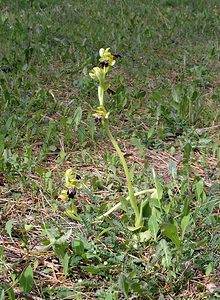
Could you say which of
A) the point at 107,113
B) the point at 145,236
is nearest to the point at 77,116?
the point at 107,113

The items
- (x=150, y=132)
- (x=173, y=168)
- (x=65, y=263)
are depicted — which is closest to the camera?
(x=65, y=263)

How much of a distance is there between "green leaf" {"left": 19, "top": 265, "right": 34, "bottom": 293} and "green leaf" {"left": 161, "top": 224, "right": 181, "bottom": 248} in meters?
0.55

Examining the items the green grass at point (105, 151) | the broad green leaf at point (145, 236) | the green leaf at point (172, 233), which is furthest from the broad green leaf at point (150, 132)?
the green leaf at point (172, 233)

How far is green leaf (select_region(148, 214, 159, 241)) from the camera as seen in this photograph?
92.4 inches

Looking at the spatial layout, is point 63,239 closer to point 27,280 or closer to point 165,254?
point 27,280

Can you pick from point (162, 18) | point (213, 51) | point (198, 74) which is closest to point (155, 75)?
point (198, 74)

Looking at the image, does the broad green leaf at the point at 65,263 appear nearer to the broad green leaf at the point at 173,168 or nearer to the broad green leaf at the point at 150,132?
the broad green leaf at the point at 173,168

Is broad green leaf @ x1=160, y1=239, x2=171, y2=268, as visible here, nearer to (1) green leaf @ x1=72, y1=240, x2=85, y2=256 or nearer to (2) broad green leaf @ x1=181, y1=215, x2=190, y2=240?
(2) broad green leaf @ x1=181, y1=215, x2=190, y2=240

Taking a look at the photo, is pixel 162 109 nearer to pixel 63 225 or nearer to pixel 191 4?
pixel 63 225

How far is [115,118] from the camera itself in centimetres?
362

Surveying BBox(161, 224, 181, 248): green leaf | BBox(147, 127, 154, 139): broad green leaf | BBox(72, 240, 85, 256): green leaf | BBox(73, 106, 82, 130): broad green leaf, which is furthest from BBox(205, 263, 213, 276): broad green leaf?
BBox(73, 106, 82, 130): broad green leaf

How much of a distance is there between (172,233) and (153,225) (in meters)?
0.13

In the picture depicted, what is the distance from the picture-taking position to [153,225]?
92.5 inches

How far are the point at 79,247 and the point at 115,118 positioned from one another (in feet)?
4.89
